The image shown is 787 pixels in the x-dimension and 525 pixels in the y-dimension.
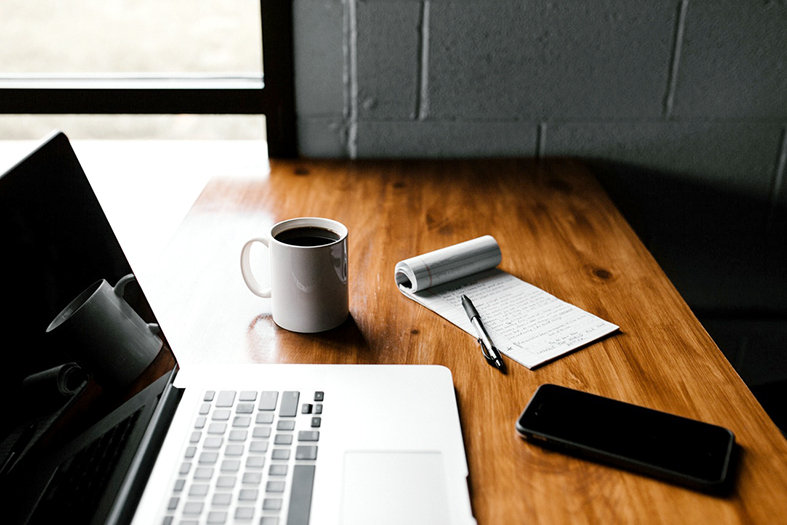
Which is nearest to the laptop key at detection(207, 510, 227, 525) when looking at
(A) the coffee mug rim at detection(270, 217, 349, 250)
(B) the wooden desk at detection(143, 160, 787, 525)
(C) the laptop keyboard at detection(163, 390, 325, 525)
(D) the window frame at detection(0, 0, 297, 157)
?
(C) the laptop keyboard at detection(163, 390, 325, 525)

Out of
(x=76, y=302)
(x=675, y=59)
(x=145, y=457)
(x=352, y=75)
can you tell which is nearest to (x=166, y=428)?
(x=145, y=457)

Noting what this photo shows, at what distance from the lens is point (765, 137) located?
4.75 ft

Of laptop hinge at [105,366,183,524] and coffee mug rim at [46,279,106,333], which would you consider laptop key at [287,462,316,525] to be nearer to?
laptop hinge at [105,366,183,524]

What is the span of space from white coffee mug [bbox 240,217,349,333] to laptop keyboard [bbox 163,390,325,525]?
14cm

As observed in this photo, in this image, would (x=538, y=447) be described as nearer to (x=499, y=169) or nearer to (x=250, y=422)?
(x=250, y=422)

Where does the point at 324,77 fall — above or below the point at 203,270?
above

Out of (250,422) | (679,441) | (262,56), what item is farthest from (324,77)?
(679,441)

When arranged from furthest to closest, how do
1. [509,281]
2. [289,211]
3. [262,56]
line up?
[262,56]
[289,211]
[509,281]

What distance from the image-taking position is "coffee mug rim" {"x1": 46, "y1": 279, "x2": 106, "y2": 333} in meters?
0.52

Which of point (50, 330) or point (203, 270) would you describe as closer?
point (50, 330)

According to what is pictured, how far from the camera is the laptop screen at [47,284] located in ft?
1.55

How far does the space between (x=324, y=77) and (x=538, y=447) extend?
3.26 feet

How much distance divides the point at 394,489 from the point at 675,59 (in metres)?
1.17

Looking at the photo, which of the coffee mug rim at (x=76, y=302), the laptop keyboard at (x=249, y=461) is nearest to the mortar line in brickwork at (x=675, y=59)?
the laptop keyboard at (x=249, y=461)
